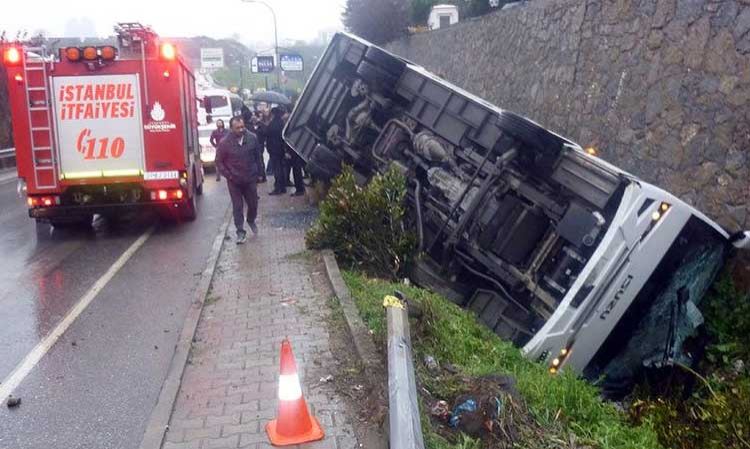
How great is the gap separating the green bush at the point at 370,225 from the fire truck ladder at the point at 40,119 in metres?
4.83

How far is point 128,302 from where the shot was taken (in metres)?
8.77

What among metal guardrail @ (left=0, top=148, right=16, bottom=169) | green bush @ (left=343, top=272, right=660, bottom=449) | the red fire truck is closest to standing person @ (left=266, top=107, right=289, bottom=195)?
the red fire truck

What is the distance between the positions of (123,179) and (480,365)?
803cm

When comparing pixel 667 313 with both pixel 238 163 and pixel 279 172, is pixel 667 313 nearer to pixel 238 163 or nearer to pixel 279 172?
pixel 238 163

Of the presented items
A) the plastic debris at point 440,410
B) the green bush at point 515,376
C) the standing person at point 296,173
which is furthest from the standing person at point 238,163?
the plastic debris at point 440,410

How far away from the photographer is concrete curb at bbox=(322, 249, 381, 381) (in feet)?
19.6

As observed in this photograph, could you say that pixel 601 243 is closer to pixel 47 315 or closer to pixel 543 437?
pixel 543 437

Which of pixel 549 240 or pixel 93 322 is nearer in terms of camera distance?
pixel 549 240

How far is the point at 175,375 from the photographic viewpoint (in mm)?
6078

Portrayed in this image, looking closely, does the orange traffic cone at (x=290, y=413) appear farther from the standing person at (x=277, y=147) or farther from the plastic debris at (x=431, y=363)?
the standing person at (x=277, y=147)

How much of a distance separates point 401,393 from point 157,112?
9243 mm

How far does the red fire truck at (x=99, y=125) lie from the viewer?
12039 millimetres

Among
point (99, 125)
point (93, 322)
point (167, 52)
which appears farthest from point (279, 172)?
point (93, 322)

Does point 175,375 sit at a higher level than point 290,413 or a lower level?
lower
